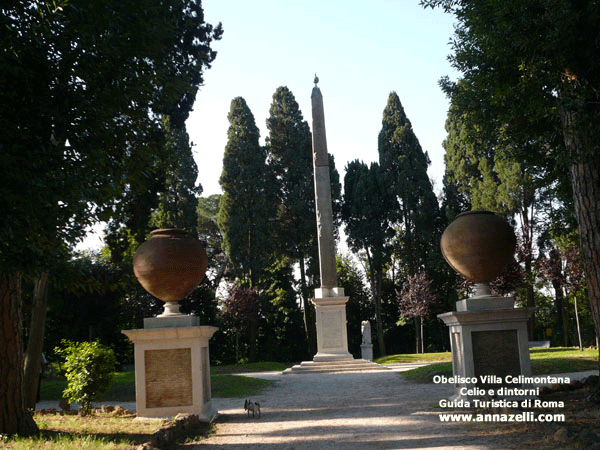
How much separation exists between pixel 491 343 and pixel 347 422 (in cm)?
259

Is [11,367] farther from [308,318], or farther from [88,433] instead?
[308,318]

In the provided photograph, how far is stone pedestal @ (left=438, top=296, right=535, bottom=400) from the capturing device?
914 centimetres

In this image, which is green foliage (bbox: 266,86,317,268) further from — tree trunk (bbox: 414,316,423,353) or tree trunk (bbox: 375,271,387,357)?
tree trunk (bbox: 414,316,423,353)

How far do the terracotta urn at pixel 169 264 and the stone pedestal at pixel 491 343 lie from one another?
14.1 ft

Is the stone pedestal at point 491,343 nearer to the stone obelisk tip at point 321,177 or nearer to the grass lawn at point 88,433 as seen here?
the grass lawn at point 88,433

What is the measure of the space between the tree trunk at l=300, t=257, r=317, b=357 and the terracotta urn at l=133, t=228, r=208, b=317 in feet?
82.8

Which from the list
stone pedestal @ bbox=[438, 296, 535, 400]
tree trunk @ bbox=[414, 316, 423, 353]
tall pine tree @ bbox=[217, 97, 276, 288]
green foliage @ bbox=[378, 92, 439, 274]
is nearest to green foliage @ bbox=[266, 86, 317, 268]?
tall pine tree @ bbox=[217, 97, 276, 288]

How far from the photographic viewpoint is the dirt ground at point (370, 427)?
6605 mm

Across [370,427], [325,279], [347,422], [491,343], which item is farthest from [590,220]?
[325,279]

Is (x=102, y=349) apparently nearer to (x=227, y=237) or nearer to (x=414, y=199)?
(x=227, y=237)

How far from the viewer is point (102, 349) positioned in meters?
10.6

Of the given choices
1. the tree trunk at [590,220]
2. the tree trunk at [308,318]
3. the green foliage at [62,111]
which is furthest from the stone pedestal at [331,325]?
the green foliage at [62,111]

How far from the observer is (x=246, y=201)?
34.6 metres

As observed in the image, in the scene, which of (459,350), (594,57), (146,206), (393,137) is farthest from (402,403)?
(393,137)
